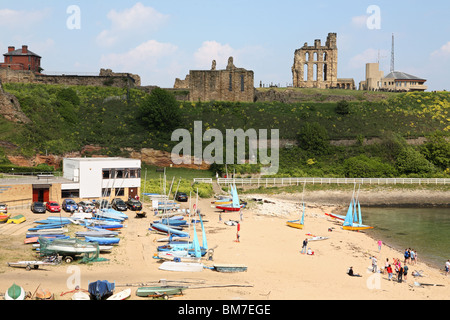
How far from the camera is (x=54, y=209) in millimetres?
38625

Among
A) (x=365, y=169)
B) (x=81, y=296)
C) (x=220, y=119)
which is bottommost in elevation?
(x=81, y=296)

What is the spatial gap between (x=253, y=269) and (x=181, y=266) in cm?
404

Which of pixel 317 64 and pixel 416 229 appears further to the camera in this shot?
pixel 317 64

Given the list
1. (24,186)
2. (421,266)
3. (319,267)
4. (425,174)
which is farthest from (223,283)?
(425,174)

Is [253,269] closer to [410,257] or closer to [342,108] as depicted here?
[410,257]

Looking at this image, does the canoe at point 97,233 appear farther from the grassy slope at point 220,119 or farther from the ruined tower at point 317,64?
the ruined tower at point 317,64

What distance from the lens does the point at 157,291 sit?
2088 centimetres

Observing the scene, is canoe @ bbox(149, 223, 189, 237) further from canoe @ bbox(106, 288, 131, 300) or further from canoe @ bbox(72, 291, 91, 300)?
canoe @ bbox(72, 291, 91, 300)

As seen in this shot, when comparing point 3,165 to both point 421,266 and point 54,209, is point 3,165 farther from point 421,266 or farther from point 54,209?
point 421,266

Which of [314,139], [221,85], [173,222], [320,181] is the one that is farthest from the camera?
[221,85]

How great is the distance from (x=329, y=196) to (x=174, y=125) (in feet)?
86.7

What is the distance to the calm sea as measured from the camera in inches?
1346

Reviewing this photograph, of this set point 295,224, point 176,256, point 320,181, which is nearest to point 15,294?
point 176,256

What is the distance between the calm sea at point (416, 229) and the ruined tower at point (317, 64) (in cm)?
4571
